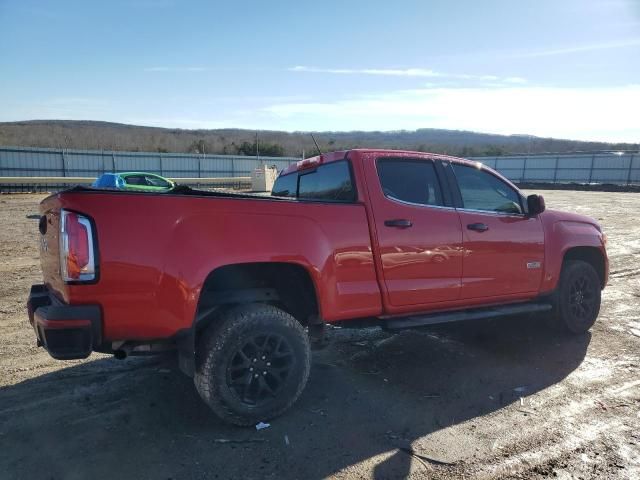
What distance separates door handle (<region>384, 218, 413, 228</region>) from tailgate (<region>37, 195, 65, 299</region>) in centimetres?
242

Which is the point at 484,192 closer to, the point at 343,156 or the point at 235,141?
the point at 343,156

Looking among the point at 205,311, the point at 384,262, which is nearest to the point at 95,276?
the point at 205,311

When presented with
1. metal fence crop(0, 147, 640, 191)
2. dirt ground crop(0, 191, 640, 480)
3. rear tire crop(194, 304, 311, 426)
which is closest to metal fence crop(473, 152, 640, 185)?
metal fence crop(0, 147, 640, 191)

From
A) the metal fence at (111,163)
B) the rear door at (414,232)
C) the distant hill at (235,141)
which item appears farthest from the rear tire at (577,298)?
the metal fence at (111,163)

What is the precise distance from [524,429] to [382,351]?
181 cm

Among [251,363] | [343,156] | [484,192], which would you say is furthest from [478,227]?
[251,363]

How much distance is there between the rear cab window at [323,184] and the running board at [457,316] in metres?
1.13

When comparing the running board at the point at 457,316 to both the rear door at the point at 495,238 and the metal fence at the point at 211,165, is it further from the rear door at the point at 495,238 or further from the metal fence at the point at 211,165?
the metal fence at the point at 211,165

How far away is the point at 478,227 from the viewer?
4527 mm

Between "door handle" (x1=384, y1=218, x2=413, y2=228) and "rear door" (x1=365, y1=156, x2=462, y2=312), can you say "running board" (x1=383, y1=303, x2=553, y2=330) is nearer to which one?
"rear door" (x1=365, y1=156, x2=462, y2=312)

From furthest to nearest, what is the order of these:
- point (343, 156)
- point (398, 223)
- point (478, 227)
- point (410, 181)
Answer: point (478, 227) < point (410, 181) < point (343, 156) < point (398, 223)

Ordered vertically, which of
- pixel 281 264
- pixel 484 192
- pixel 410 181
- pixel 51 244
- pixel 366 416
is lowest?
pixel 366 416

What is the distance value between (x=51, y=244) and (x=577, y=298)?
5446mm

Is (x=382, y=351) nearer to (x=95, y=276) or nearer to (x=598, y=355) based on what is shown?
(x=598, y=355)
